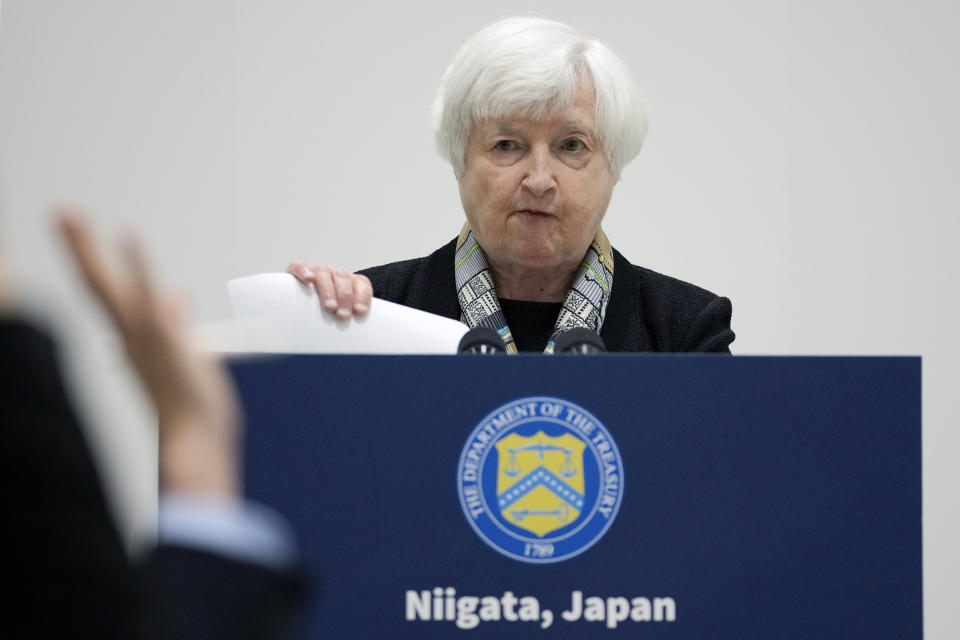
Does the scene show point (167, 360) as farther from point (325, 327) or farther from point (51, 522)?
point (325, 327)

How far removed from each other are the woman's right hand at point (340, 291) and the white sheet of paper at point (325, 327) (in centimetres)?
1

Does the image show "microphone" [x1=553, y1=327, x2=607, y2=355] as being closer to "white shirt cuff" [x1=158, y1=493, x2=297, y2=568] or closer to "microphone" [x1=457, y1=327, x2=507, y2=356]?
"microphone" [x1=457, y1=327, x2=507, y2=356]

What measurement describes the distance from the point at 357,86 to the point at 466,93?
1.48 metres

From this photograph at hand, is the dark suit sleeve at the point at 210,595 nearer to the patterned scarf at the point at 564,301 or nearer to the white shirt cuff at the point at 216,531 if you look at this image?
the white shirt cuff at the point at 216,531

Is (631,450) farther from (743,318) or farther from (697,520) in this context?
(743,318)

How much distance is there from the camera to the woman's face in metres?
2.29

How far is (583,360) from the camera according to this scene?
4.79 feet

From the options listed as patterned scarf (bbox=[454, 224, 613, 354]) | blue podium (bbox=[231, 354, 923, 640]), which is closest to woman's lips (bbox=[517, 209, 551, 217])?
patterned scarf (bbox=[454, 224, 613, 354])

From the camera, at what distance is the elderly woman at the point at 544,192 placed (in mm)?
2262

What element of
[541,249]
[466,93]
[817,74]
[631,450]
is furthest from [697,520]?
[817,74]

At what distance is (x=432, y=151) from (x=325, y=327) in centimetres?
199

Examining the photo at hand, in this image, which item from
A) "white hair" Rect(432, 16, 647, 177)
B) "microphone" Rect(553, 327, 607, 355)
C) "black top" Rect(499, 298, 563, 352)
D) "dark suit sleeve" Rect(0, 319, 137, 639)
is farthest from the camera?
"black top" Rect(499, 298, 563, 352)

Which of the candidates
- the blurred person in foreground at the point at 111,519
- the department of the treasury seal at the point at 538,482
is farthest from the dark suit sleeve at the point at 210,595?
the department of the treasury seal at the point at 538,482

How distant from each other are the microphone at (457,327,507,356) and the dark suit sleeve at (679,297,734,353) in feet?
2.48
